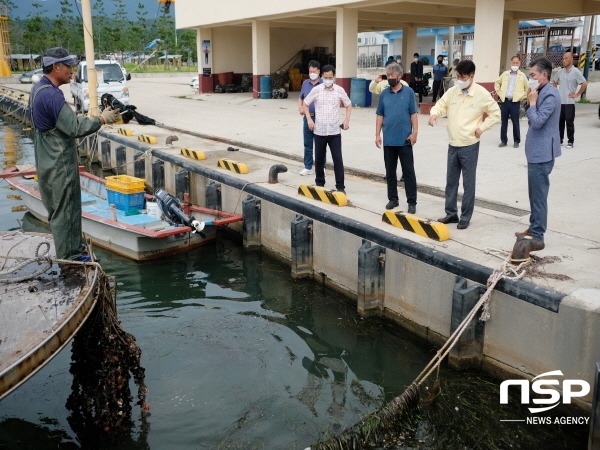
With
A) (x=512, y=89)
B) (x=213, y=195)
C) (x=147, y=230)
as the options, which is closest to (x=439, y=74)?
(x=512, y=89)

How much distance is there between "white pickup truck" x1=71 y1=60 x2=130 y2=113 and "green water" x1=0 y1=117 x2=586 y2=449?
14511 mm

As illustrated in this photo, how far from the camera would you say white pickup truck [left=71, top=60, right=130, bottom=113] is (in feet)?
72.1

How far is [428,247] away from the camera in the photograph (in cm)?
681

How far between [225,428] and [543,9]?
22.1 m

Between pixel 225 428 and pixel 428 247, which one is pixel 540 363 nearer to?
pixel 428 247

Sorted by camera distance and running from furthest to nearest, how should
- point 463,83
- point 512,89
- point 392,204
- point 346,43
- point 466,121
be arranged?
point 346,43, point 512,89, point 392,204, point 466,121, point 463,83

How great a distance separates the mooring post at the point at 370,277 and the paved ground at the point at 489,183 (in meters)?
0.41

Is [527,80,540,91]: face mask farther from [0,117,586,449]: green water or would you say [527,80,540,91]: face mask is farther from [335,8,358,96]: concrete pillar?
[335,8,358,96]: concrete pillar

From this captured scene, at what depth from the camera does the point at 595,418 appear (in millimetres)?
4750

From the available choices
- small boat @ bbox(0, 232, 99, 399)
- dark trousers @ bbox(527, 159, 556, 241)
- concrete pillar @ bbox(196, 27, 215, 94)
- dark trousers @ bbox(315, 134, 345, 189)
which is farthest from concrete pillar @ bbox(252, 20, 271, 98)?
small boat @ bbox(0, 232, 99, 399)

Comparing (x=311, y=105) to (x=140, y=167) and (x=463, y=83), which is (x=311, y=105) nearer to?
(x=463, y=83)

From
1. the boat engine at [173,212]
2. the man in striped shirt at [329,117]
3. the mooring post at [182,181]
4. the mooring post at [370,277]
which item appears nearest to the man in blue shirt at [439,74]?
the mooring post at [182,181]

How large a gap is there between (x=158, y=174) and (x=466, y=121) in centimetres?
799

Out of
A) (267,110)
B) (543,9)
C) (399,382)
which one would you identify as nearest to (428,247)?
(399,382)
